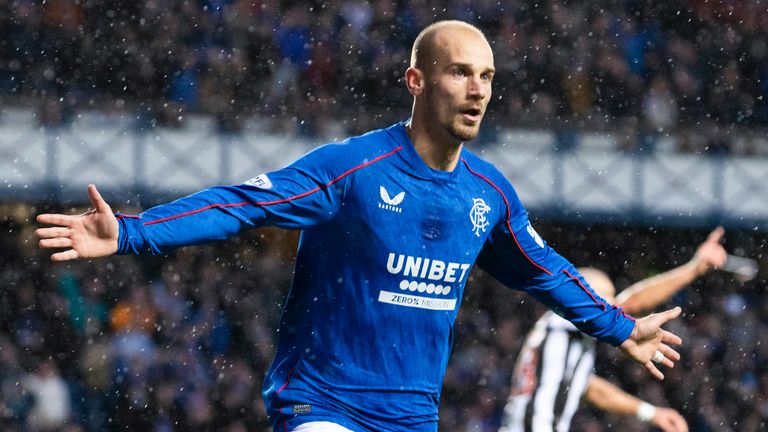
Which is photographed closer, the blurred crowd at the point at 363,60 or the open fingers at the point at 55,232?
the open fingers at the point at 55,232

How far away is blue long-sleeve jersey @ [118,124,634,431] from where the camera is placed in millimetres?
4324

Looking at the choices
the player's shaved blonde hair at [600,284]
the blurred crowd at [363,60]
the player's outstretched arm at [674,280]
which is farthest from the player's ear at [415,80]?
the blurred crowd at [363,60]

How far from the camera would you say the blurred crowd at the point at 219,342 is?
491 inches

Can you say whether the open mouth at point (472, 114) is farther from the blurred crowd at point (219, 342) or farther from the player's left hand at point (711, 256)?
the blurred crowd at point (219, 342)

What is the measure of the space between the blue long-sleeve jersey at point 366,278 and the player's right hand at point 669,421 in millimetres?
2116

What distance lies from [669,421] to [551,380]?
613 millimetres

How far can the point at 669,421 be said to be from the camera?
21.2ft

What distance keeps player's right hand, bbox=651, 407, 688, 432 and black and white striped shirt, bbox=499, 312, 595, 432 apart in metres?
0.41

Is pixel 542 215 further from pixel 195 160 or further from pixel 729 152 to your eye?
pixel 195 160

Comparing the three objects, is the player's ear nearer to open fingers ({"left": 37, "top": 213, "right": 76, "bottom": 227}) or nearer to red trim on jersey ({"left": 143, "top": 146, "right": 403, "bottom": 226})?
red trim on jersey ({"left": 143, "top": 146, "right": 403, "bottom": 226})

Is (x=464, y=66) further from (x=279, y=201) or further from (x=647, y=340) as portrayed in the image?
(x=647, y=340)

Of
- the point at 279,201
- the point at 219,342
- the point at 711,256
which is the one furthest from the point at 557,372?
the point at 219,342

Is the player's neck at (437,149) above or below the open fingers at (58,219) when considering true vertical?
above

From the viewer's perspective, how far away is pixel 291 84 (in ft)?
49.3
